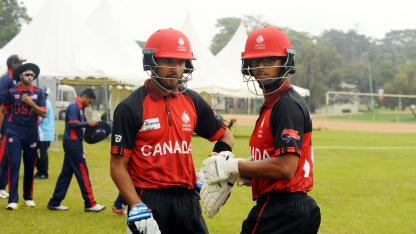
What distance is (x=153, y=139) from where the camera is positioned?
387 cm

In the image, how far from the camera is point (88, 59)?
20047 millimetres

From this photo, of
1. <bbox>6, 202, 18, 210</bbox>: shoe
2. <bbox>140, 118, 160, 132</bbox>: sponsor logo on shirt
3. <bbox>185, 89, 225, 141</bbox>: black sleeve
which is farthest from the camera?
<bbox>6, 202, 18, 210</bbox>: shoe

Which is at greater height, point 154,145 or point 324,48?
point 324,48

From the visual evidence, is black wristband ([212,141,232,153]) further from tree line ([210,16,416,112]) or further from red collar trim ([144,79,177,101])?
tree line ([210,16,416,112])

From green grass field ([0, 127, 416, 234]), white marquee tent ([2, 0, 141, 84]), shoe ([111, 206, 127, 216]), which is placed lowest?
green grass field ([0, 127, 416, 234])

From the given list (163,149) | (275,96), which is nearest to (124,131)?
(163,149)

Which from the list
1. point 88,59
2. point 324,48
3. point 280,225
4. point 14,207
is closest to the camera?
point 280,225

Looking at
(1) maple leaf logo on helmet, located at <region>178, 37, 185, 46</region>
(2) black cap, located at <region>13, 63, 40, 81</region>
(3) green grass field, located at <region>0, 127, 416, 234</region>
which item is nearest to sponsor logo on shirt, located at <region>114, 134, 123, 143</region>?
(1) maple leaf logo on helmet, located at <region>178, 37, 185, 46</region>

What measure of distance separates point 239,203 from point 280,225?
611 cm

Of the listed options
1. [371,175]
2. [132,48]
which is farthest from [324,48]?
[371,175]

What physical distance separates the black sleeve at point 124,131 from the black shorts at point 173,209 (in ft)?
1.21

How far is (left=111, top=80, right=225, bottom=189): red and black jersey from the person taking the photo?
377cm

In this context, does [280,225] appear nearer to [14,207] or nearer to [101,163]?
[14,207]

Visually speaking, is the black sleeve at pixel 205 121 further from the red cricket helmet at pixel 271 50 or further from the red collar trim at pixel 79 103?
the red collar trim at pixel 79 103
